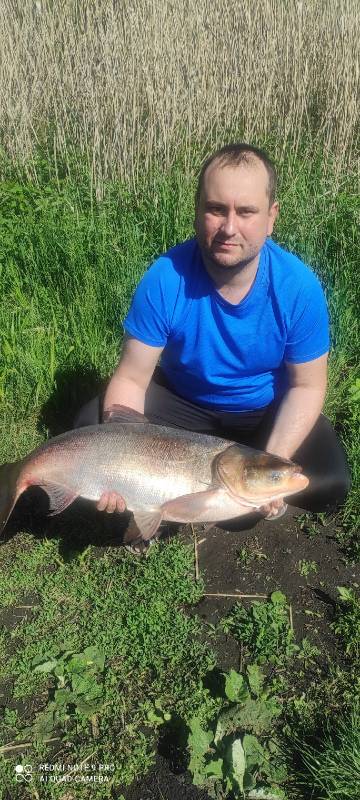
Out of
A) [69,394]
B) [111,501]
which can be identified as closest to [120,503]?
[111,501]

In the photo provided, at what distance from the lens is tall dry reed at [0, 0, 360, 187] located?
18.6 ft

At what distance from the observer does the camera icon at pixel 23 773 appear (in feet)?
6.91

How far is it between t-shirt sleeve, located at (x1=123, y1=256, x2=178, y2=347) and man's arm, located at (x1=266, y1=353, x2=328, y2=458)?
0.57 m

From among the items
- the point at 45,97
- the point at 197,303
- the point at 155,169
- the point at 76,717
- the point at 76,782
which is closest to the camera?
the point at 76,782

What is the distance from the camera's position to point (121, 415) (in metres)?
2.44

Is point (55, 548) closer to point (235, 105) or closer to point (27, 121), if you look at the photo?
point (27, 121)

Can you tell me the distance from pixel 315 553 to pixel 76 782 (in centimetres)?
140

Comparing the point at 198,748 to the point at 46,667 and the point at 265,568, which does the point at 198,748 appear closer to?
the point at 46,667

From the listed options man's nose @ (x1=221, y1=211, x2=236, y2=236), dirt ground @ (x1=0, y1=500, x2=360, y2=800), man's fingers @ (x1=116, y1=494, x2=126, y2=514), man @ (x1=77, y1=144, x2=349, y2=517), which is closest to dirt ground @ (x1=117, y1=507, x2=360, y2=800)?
dirt ground @ (x1=0, y1=500, x2=360, y2=800)

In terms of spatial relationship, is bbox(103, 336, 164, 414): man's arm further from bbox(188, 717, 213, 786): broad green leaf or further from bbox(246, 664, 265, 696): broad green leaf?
bbox(188, 717, 213, 786): broad green leaf

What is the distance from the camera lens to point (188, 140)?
223 inches

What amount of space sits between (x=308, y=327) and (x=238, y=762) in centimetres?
158

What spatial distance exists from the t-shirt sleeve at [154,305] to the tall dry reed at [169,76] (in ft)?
A: 9.82

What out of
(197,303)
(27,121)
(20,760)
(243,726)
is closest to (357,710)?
(243,726)
